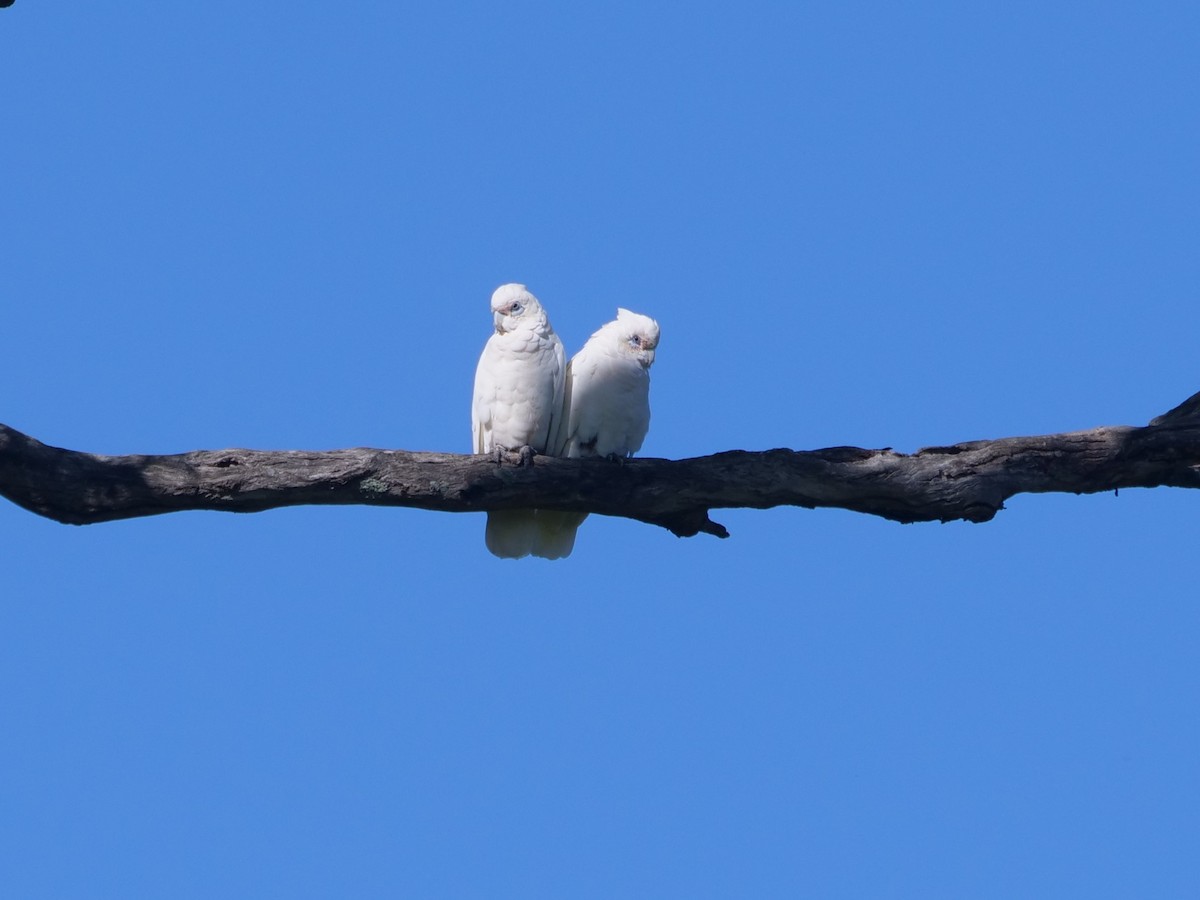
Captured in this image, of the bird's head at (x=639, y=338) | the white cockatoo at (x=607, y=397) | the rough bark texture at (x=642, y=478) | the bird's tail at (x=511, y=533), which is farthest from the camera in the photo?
the bird's head at (x=639, y=338)

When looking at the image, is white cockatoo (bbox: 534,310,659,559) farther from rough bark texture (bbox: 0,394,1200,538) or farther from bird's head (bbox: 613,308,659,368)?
rough bark texture (bbox: 0,394,1200,538)

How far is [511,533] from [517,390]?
2.43 ft

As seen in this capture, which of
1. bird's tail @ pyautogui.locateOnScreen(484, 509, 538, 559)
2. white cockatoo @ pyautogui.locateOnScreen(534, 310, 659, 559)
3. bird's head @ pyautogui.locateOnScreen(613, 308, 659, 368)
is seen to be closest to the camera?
bird's tail @ pyautogui.locateOnScreen(484, 509, 538, 559)

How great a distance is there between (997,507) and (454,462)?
2498 mm

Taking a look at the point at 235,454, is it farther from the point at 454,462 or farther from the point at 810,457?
the point at 810,457

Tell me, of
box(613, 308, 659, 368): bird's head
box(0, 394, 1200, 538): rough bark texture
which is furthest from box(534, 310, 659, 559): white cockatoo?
box(0, 394, 1200, 538): rough bark texture

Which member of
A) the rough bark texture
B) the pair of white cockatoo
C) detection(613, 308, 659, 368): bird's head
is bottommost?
the rough bark texture

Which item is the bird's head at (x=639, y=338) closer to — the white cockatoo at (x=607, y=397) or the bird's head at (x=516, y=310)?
the white cockatoo at (x=607, y=397)

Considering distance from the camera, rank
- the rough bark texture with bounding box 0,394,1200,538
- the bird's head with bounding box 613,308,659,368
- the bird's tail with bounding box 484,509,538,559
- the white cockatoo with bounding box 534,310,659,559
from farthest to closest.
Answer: the bird's head with bounding box 613,308,659,368 < the white cockatoo with bounding box 534,310,659,559 < the bird's tail with bounding box 484,509,538,559 < the rough bark texture with bounding box 0,394,1200,538

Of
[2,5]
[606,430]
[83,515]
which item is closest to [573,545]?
[606,430]

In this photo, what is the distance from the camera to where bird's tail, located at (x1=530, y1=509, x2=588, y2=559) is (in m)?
7.09

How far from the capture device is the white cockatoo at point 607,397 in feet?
23.5

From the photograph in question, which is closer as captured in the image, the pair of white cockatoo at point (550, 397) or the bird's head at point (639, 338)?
the pair of white cockatoo at point (550, 397)

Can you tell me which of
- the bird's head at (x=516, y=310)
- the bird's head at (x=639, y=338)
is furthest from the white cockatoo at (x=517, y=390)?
the bird's head at (x=639, y=338)
